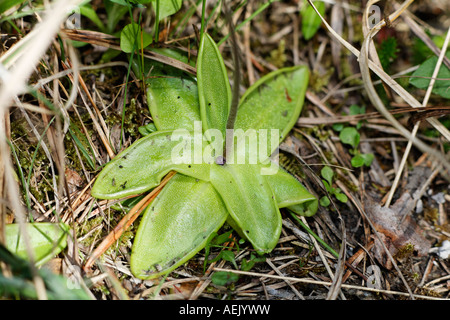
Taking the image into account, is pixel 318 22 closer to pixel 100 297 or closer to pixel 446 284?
pixel 446 284

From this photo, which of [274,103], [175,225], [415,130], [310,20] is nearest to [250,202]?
[175,225]

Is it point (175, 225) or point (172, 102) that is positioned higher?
point (172, 102)

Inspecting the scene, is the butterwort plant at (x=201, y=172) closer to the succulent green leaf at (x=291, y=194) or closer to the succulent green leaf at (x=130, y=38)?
the succulent green leaf at (x=291, y=194)

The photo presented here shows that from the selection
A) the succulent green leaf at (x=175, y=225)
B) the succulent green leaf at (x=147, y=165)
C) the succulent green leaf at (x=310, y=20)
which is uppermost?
the succulent green leaf at (x=310, y=20)

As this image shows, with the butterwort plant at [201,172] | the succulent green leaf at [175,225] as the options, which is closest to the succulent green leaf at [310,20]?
the butterwort plant at [201,172]

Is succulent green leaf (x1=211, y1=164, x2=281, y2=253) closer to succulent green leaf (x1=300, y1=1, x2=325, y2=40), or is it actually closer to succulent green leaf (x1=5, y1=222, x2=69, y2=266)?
succulent green leaf (x1=5, y1=222, x2=69, y2=266)

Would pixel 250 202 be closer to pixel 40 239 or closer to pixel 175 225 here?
pixel 175 225
